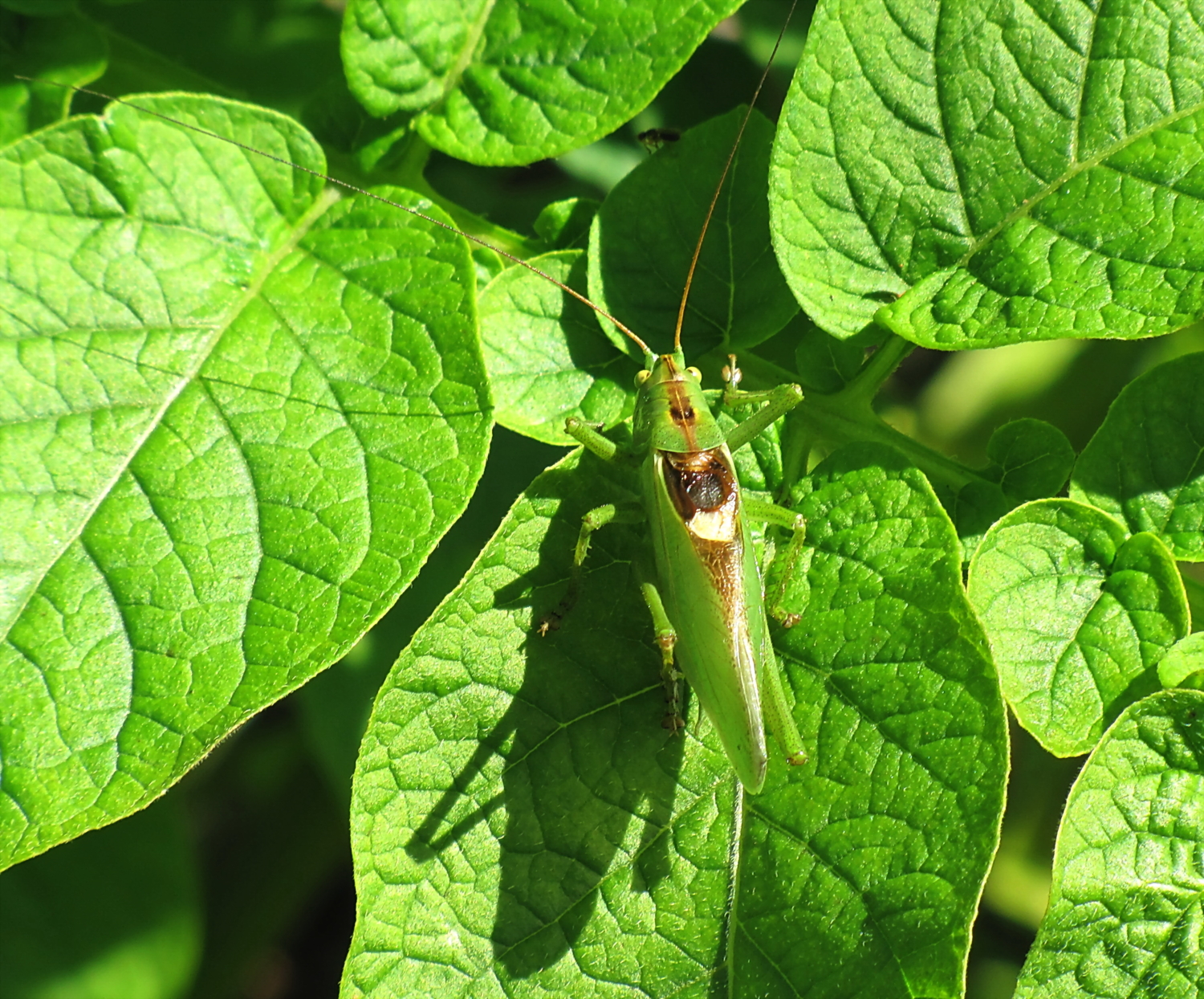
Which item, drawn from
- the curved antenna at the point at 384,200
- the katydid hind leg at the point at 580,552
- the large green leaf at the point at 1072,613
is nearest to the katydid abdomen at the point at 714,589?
the katydid hind leg at the point at 580,552

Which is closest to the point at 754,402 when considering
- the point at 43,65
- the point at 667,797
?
the point at 667,797

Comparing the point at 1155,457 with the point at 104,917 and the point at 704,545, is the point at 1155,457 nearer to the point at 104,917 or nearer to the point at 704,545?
the point at 704,545

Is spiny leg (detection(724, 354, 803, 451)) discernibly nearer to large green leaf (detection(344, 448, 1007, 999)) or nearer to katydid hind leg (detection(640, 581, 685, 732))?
large green leaf (detection(344, 448, 1007, 999))

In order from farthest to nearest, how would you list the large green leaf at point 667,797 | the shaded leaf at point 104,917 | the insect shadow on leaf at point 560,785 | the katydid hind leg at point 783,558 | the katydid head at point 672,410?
the shaded leaf at point 104,917 → the katydid head at point 672,410 → the katydid hind leg at point 783,558 → the insect shadow on leaf at point 560,785 → the large green leaf at point 667,797

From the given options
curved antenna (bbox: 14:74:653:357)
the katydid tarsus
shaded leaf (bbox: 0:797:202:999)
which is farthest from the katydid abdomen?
shaded leaf (bbox: 0:797:202:999)

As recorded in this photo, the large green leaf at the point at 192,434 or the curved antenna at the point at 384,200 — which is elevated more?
the curved antenna at the point at 384,200

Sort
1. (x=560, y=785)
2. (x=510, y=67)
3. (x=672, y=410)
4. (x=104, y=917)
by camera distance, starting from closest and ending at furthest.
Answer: (x=560, y=785) → (x=510, y=67) → (x=672, y=410) → (x=104, y=917)

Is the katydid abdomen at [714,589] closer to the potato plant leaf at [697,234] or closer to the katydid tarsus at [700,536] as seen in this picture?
the katydid tarsus at [700,536]
